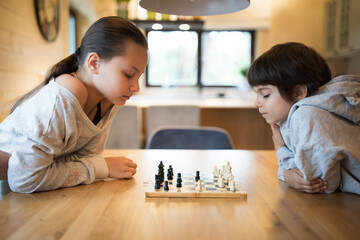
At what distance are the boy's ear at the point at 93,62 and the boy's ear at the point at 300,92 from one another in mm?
604

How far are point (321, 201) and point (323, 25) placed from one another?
4.37 meters

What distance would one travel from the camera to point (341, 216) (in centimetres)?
67

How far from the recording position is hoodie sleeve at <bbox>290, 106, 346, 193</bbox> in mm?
778

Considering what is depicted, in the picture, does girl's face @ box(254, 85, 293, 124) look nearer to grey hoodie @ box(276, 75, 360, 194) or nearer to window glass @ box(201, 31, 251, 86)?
grey hoodie @ box(276, 75, 360, 194)

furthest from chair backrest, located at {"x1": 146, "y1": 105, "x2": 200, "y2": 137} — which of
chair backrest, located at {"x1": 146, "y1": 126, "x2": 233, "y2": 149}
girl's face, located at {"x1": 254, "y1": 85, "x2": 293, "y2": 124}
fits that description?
girl's face, located at {"x1": 254, "y1": 85, "x2": 293, "y2": 124}

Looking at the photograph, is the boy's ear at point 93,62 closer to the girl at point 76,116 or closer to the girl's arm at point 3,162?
the girl at point 76,116

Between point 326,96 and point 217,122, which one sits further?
point 217,122

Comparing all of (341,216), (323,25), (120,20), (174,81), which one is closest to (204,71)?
(174,81)

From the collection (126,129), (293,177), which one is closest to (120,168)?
(293,177)

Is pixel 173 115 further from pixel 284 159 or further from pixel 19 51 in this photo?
pixel 284 159

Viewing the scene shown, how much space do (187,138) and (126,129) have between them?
123 centimetres

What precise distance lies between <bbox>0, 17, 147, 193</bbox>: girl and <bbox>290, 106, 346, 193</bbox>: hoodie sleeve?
490 millimetres

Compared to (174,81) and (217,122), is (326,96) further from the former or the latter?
(174,81)

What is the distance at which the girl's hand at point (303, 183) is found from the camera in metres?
0.82
